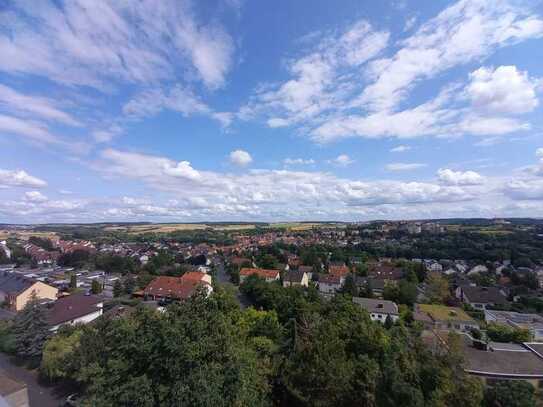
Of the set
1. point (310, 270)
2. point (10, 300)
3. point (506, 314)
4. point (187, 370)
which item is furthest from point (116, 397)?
point (310, 270)

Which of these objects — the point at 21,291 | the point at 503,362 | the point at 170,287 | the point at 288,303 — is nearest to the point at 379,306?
the point at 288,303

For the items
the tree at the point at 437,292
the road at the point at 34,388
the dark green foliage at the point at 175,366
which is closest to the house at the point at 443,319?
the tree at the point at 437,292

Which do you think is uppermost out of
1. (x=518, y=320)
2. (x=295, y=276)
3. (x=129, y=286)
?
(x=129, y=286)

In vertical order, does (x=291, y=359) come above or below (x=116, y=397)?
below

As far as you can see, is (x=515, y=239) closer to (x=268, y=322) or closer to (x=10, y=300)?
(x=268, y=322)

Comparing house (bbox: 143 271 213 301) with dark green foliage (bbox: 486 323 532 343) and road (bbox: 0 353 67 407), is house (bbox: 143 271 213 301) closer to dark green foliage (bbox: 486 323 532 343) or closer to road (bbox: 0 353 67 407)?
road (bbox: 0 353 67 407)

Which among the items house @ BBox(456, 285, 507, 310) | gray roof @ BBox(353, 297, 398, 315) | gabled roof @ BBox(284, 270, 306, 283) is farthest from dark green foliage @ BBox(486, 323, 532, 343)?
gabled roof @ BBox(284, 270, 306, 283)

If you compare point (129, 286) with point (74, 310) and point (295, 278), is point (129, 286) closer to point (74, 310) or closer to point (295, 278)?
point (74, 310)
